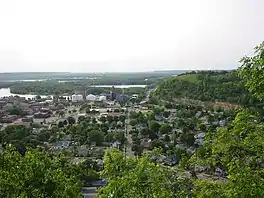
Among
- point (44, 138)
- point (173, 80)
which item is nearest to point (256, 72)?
point (44, 138)

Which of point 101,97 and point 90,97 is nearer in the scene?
point 101,97

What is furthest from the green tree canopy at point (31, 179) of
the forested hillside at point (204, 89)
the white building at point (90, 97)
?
the white building at point (90, 97)

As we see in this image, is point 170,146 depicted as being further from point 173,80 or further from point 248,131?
point 173,80

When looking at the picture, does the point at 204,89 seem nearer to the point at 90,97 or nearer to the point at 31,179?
the point at 90,97

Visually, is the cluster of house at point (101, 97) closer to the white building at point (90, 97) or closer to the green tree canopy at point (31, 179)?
the white building at point (90, 97)

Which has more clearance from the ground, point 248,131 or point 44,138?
point 248,131

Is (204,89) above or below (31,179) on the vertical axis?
below

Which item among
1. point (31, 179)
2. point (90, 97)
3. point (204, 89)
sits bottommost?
point (90, 97)

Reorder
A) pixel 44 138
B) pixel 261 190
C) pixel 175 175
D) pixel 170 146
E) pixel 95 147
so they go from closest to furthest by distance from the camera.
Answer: pixel 261 190 < pixel 175 175 < pixel 170 146 < pixel 95 147 < pixel 44 138

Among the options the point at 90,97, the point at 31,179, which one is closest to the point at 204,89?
the point at 90,97

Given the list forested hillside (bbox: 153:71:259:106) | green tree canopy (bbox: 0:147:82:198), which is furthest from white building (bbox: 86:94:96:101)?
green tree canopy (bbox: 0:147:82:198)

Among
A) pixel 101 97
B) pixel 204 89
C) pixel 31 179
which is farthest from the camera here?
pixel 101 97
